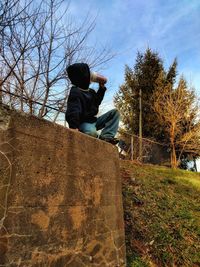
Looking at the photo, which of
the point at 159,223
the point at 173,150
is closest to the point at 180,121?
the point at 173,150

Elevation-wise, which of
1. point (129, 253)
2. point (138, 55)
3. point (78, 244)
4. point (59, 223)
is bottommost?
point (129, 253)

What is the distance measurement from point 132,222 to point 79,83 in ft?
8.70

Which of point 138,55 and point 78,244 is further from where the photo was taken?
point 138,55

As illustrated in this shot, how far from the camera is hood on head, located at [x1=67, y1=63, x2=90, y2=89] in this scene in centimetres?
384

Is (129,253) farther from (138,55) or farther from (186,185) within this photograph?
(138,55)

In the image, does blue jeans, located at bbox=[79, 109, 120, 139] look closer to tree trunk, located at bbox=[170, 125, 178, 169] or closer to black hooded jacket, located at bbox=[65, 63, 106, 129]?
black hooded jacket, located at bbox=[65, 63, 106, 129]

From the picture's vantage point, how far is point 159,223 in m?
5.45

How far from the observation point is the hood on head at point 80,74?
3842 mm

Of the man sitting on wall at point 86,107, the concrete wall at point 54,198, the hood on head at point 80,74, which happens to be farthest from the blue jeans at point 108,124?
the hood on head at point 80,74

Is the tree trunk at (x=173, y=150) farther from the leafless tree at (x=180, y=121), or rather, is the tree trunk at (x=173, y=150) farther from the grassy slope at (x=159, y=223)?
the grassy slope at (x=159, y=223)

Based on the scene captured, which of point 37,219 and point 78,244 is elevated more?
point 37,219

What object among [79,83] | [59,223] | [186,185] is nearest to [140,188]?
[186,185]

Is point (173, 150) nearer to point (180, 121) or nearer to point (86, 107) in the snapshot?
point (180, 121)

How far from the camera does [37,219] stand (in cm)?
269
